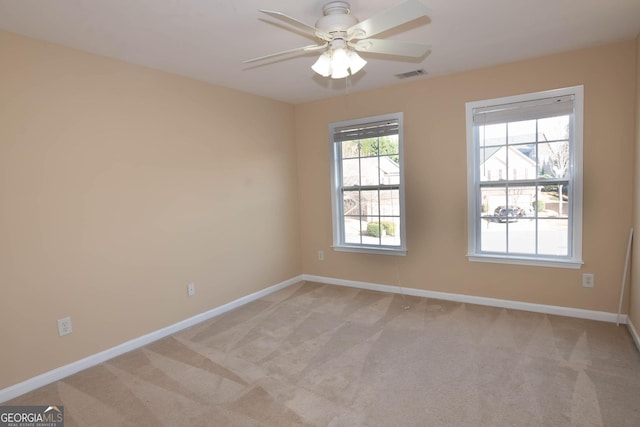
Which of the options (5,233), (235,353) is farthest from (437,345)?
(5,233)

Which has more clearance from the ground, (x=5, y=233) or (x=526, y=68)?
(x=526, y=68)

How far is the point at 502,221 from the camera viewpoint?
363 cm

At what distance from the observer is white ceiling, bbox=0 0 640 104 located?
2.16 metres

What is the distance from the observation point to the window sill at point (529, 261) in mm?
3273

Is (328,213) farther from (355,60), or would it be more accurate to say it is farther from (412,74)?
(355,60)

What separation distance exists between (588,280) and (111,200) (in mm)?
4280

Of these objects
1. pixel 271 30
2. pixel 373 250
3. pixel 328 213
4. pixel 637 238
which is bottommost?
pixel 373 250

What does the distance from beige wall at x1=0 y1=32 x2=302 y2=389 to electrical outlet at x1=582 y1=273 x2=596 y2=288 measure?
339 cm

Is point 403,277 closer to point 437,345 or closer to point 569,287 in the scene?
point 437,345

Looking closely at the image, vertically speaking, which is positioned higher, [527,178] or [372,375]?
[527,178]

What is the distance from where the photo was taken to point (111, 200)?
2.90 m

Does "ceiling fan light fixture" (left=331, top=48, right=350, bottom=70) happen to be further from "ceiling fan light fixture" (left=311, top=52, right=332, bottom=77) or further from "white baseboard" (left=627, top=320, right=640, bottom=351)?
"white baseboard" (left=627, top=320, right=640, bottom=351)

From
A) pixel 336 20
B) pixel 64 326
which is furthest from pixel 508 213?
pixel 64 326

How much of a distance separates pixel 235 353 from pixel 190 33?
2.47 meters
